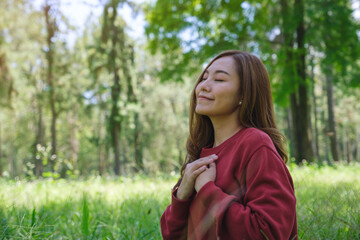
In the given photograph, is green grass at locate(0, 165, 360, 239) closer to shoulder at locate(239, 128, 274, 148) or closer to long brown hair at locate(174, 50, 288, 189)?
long brown hair at locate(174, 50, 288, 189)

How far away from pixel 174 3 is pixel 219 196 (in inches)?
391

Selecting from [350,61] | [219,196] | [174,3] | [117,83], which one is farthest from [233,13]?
[219,196]

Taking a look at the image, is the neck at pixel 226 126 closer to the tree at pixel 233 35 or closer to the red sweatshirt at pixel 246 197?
the red sweatshirt at pixel 246 197

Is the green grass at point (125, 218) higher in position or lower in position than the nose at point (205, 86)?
lower

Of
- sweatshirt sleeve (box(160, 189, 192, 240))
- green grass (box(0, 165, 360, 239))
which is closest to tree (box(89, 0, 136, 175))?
green grass (box(0, 165, 360, 239))

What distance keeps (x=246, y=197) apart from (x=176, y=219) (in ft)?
1.64

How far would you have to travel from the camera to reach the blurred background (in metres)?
9.53

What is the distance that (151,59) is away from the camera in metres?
30.6

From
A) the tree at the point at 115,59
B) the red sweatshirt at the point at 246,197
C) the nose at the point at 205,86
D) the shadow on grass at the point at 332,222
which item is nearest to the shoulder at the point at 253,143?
the red sweatshirt at the point at 246,197

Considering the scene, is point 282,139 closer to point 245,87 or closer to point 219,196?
point 245,87

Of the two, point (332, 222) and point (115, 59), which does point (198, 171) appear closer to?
point (332, 222)

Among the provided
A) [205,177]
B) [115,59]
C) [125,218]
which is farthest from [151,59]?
[205,177]

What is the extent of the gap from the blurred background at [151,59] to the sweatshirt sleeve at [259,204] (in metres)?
4.14

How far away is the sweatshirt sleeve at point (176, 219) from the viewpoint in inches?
68.8
